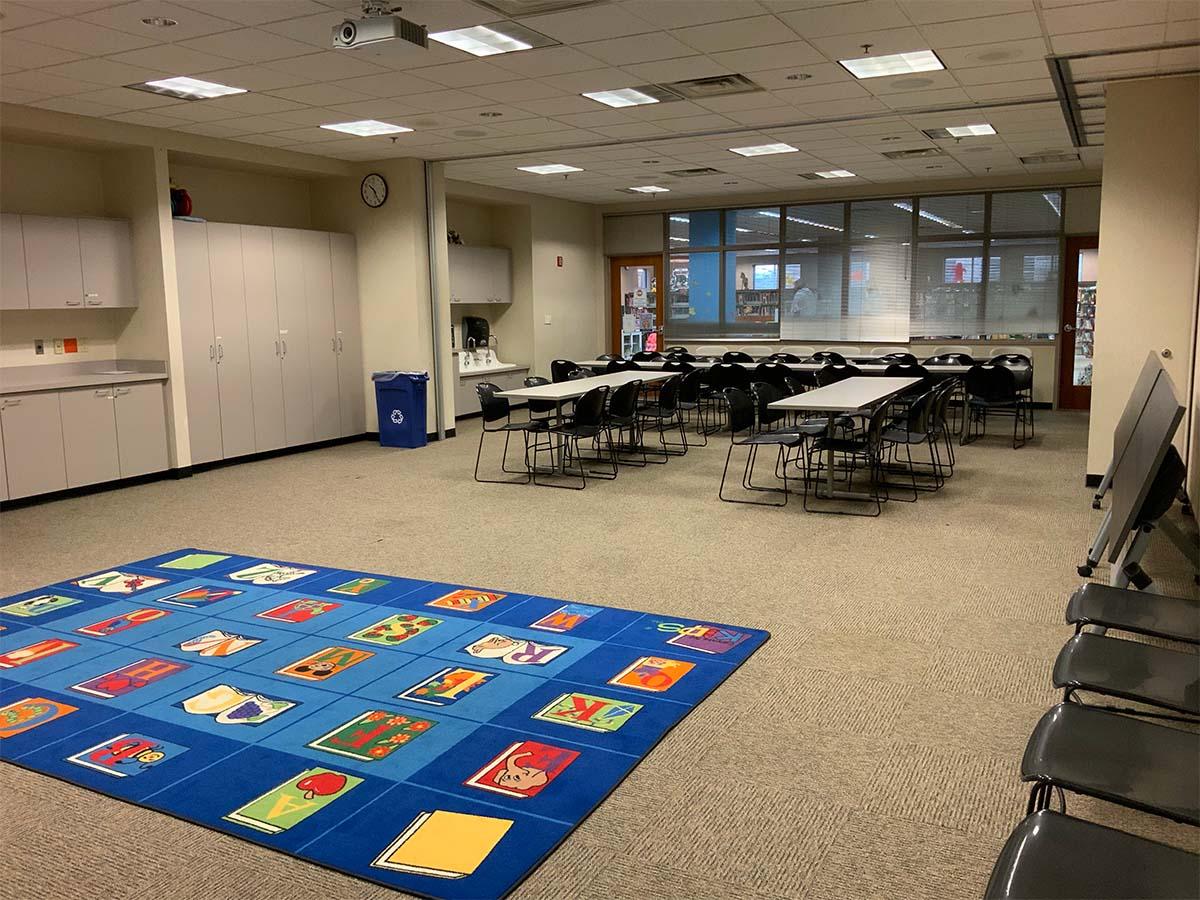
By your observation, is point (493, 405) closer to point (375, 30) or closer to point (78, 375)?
point (78, 375)

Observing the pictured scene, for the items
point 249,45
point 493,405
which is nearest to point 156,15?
point 249,45

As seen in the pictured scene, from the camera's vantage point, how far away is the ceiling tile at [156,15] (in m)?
5.04

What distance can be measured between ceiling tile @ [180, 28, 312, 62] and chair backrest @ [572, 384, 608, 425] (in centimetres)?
340

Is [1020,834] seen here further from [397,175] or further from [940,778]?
[397,175]

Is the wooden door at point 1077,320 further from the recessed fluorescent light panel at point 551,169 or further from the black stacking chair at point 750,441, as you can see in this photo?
the recessed fluorescent light panel at point 551,169

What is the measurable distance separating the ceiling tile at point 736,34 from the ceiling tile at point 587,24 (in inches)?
11.9

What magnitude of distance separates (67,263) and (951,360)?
Result: 32.5ft

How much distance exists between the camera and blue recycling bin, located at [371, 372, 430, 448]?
10172mm

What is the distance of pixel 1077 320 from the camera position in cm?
1282

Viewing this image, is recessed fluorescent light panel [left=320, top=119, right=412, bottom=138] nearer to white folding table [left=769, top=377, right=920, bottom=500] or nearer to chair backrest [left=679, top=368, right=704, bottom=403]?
chair backrest [left=679, top=368, right=704, bottom=403]

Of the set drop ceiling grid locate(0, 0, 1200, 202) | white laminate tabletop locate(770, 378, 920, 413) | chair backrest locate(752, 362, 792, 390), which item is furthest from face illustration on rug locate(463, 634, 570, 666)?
chair backrest locate(752, 362, 792, 390)

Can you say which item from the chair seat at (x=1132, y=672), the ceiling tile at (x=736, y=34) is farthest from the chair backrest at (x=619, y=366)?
the chair seat at (x=1132, y=672)

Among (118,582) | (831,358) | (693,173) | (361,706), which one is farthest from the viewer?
(693,173)

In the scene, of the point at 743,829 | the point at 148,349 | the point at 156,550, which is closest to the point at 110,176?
the point at 148,349
